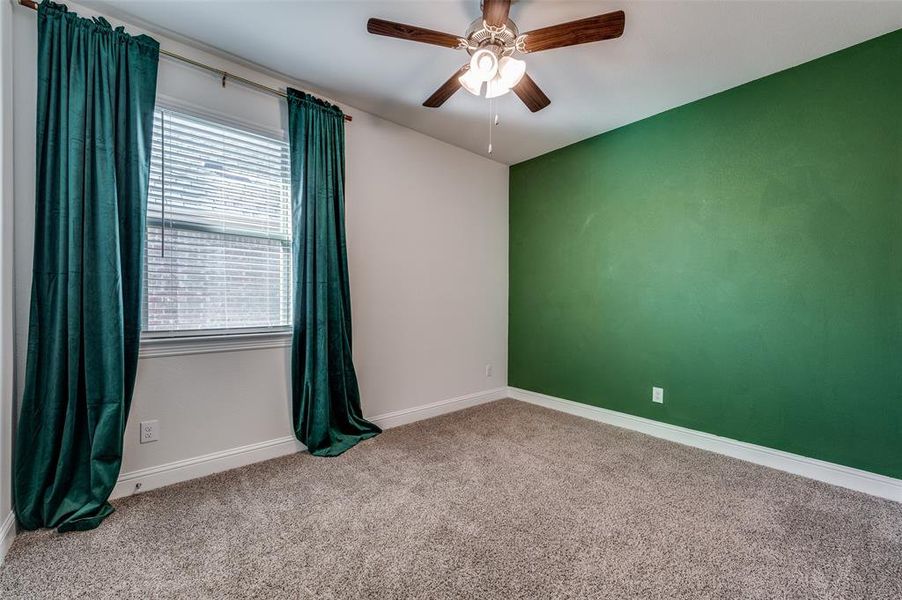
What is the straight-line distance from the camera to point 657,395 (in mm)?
2949

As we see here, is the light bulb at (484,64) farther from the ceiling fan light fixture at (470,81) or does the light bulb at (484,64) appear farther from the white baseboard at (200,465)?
the white baseboard at (200,465)

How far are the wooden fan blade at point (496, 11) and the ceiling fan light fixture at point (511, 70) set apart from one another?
0.21 m

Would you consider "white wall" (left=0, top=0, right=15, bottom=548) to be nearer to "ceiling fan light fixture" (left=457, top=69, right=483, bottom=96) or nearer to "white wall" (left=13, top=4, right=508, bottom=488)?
"white wall" (left=13, top=4, right=508, bottom=488)

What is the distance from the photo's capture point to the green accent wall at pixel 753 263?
210cm

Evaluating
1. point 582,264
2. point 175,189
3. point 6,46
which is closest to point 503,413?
point 582,264

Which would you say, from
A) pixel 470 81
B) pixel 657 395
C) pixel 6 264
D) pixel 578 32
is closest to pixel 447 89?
pixel 470 81

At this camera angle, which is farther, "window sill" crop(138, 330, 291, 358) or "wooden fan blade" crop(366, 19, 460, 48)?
"window sill" crop(138, 330, 291, 358)

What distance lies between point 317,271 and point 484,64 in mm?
1586

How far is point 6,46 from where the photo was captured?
160 centimetres

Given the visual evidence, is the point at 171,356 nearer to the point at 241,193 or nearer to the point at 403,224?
the point at 241,193

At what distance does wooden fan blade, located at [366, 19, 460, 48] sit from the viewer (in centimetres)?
167

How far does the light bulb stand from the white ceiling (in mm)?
322

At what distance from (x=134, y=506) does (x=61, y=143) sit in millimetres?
1768

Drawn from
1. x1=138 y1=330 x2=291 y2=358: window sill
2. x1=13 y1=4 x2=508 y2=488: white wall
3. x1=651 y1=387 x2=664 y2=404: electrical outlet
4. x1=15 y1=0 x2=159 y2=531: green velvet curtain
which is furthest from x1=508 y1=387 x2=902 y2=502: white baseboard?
x1=15 y1=0 x2=159 y2=531: green velvet curtain
